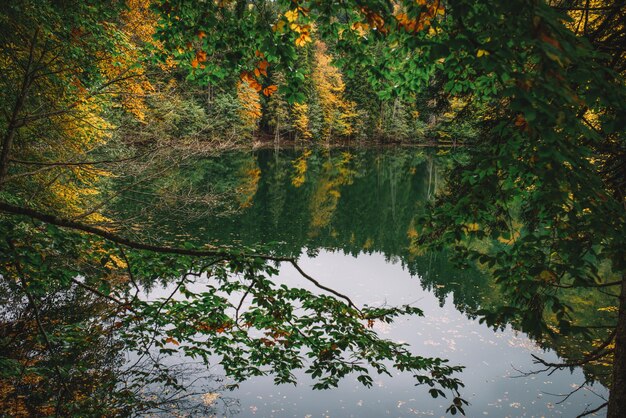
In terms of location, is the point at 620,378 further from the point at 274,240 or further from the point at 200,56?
the point at 274,240

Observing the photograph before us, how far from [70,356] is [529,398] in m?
9.81

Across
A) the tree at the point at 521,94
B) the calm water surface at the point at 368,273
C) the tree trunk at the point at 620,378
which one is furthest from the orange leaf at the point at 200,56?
the tree trunk at the point at 620,378

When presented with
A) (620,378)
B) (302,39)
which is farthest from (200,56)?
(620,378)

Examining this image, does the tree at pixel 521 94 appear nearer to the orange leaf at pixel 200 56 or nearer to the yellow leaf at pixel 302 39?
the yellow leaf at pixel 302 39

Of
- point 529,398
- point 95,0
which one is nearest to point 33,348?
point 95,0

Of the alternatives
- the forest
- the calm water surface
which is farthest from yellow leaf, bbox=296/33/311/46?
the calm water surface

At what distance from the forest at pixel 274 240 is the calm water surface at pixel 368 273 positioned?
0.30m

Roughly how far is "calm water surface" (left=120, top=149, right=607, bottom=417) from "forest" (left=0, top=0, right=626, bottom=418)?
305 millimetres

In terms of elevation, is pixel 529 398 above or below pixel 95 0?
below

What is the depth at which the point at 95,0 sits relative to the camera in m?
4.99

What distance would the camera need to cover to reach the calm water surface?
8.32 meters

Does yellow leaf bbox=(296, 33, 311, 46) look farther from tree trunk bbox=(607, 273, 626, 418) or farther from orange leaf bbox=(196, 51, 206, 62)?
tree trunk bbox=(607, 273, 626, 418)

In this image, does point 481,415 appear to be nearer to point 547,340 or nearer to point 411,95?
point 547,340

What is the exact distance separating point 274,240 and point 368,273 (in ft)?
30.6
